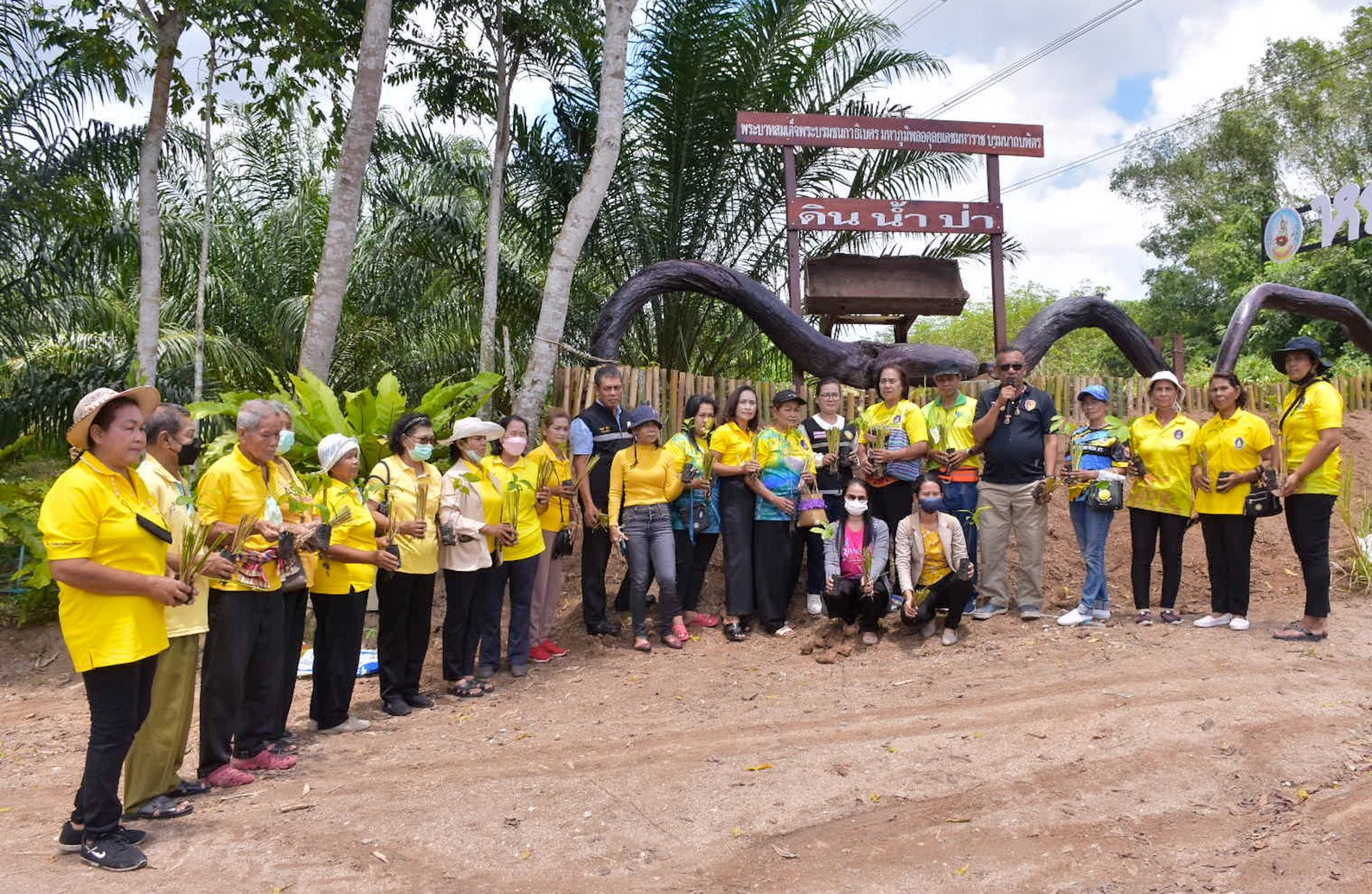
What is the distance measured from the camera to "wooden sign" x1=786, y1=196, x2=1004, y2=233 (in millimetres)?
9477

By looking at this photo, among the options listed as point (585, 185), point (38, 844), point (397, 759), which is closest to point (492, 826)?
point (397, 759)

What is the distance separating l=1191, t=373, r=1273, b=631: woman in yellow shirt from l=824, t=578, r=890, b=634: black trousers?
7.01 ft

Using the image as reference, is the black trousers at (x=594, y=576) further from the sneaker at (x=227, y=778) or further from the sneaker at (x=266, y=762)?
the sneaker at (x=227, y=778)

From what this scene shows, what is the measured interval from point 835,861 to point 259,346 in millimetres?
15742

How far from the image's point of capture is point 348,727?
5.67m

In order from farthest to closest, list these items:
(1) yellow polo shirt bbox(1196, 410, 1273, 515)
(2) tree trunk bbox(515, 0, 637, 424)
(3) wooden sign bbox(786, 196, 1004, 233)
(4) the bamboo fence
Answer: (3) wooden sign bbox(786, 196, 1004, 233), (4) the bamboo fence, (2) tree trunk bbox(515, 0, 637, 424), (1) yellow polo shirt bbox(1196, 410, 1273, 515)

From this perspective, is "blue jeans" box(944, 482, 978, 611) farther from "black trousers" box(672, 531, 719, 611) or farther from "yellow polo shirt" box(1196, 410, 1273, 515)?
"black trousers" box(672, 531, 719, 611)

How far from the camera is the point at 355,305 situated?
17.0 m

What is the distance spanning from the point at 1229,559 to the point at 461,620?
507cm

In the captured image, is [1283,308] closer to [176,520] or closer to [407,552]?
[407,552]

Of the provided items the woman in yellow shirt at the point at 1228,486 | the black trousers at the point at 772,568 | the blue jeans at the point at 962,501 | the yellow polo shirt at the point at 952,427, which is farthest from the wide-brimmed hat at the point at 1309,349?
the black trousers at the point at 772,568

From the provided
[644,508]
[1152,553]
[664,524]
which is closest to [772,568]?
[664,524]

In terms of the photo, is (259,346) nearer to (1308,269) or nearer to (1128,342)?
(1128,342)

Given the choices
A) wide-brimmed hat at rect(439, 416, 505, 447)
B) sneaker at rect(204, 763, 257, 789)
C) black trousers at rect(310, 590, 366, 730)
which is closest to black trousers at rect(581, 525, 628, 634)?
wide-brimmed hat at rect(439, 416, 505, 447)
